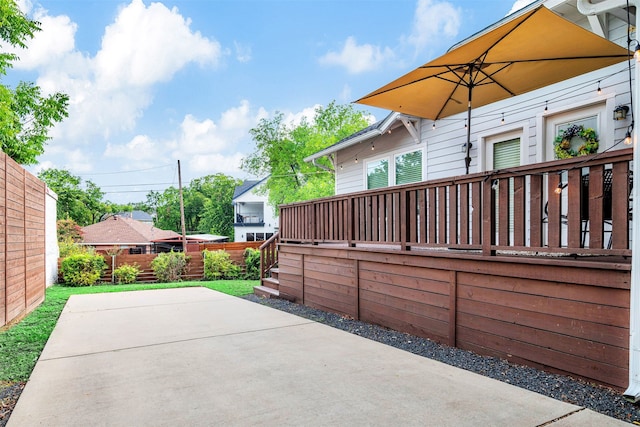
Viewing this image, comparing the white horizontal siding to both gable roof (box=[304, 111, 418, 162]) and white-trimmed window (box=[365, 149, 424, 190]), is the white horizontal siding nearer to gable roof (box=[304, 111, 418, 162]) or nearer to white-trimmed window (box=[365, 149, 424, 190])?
white-trimmed window (box=[365, 149, 424, 190])

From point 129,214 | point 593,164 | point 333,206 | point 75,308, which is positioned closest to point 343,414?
point 593,164

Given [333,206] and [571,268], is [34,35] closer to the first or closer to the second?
[333,206]

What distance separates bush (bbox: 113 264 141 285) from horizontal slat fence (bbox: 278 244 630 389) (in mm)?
8392

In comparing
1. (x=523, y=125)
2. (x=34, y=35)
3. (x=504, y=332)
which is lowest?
(x=504, y=332)

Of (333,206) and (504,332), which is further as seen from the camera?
(333,206)

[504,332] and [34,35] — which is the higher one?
[34,35]

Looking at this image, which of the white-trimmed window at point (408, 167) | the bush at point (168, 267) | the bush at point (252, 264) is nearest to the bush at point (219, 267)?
the bush at point (252, 264)

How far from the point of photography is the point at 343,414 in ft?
7.89

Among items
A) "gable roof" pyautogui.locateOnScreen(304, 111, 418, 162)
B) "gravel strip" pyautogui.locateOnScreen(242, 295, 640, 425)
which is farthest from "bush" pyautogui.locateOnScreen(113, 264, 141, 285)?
"gravel strip" pyautogui.locateOnScreen(242, 295, 640, 425)

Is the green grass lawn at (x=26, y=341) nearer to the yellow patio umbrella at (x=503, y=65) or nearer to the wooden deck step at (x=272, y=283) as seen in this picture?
the wooden deck step at (x=272, y=283)

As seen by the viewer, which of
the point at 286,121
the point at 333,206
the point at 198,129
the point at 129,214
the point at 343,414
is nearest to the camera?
the point at 343,414

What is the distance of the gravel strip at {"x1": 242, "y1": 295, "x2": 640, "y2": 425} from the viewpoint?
7.88ft

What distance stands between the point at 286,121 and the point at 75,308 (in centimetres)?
1546

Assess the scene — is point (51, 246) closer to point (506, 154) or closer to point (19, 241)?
point (19, 241)
